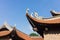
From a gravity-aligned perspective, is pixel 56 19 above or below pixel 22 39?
above

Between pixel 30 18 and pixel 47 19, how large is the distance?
1.67m

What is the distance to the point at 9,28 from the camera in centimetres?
1852

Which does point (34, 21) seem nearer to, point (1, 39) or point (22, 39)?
point (22, 39)

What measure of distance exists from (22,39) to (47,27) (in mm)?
2949

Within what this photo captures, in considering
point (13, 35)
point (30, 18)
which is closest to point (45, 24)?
point (30, 18)

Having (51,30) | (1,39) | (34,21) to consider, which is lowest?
(1,39)

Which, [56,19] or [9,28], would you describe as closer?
[56,19]

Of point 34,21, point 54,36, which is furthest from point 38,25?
point 54,36

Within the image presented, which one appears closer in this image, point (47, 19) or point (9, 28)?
point (47, 19)

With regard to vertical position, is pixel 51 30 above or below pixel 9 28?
above

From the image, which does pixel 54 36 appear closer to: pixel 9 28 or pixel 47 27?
pixel 47 27

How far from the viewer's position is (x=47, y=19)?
1530 cm

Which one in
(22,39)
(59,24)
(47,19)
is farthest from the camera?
(22,39)

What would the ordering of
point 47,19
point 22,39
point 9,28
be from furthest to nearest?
point 9,28 → point 22,39 → point 47,19
